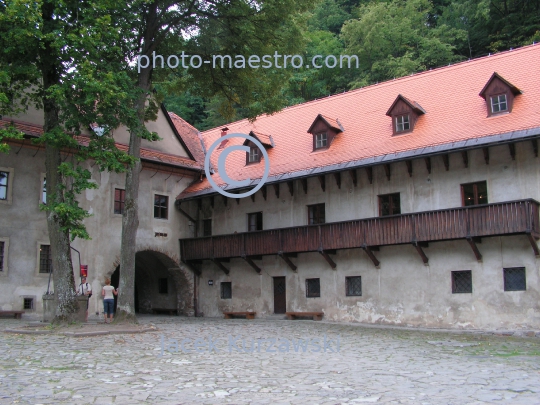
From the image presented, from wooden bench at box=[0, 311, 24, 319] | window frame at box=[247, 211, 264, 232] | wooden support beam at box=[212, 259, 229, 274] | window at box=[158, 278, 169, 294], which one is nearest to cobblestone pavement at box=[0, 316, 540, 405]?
wooden bench at box=[0, 311, 24, 319]

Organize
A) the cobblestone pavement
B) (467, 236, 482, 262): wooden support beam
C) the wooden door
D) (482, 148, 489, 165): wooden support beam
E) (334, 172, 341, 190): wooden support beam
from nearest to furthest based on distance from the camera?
the cobblestone pavement
(467, 236, 482, 262): wooden support beam
(482, 148, 489, 165): wooden support beam
(334, 172, 341, 190): wooden support beam
the wooden door

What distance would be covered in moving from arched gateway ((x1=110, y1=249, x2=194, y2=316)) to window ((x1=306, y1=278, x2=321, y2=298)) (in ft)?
21.6

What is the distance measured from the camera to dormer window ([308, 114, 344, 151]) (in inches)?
1024

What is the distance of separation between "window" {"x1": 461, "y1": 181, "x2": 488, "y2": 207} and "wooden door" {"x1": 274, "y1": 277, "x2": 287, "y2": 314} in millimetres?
8740

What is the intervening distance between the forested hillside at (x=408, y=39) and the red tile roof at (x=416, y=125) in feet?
28.7

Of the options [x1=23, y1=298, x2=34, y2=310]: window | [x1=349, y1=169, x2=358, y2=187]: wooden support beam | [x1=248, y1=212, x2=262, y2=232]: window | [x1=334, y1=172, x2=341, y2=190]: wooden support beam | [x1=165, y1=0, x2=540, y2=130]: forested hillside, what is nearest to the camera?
[x1=23, y1=298, x2=34, y2=310]: window

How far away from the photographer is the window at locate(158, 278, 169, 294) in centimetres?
3070

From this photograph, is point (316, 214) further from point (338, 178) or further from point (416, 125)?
point (416, 125)

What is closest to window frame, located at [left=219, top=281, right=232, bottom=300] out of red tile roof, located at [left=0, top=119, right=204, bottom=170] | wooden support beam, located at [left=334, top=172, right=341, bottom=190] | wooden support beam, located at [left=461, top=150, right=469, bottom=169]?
red tile roof, located at [left=0, top=119, right=204, bottom=170]

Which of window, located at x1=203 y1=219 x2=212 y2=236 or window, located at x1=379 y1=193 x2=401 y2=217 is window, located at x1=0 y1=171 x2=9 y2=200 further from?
window, located at x1=379 y1=193 x2=401 y2=217

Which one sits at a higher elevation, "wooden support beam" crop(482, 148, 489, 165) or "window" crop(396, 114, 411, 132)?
"window" crop(396, 114, 411, 132)

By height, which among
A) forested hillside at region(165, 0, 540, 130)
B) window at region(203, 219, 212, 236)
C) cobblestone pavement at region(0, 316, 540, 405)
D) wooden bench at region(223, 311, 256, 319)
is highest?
forested hillside at region(165, 0, 540, 130)

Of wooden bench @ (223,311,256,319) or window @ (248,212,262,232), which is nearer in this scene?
wooden bench @ (223,311,256,319)

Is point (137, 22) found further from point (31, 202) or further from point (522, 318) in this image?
point (522, 318)
